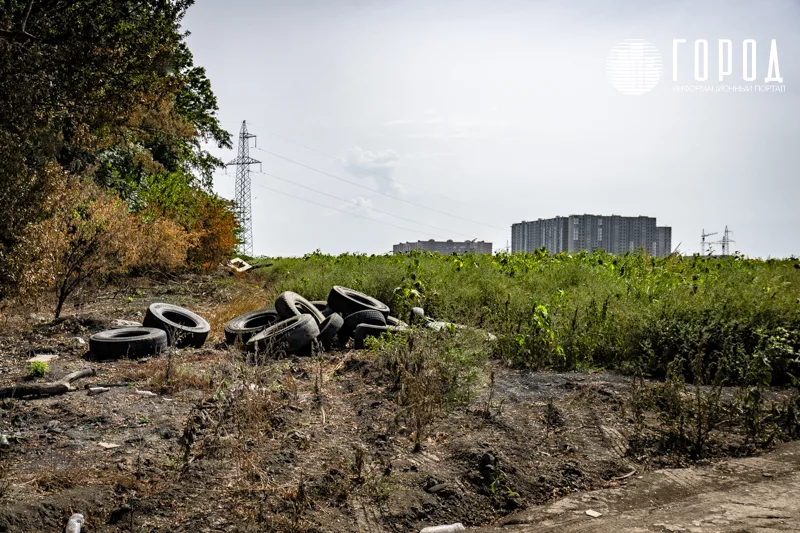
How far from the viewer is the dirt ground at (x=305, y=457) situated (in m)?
3.51

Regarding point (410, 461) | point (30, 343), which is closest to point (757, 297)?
point (410, 461)

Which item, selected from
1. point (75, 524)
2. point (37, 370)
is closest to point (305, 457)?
point (75, 524)

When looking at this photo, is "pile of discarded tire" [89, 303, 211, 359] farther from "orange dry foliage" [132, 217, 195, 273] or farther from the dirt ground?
"orange dry foliage" [132, 217, 195, 273]

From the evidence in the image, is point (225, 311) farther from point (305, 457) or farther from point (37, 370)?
point (305, 457)

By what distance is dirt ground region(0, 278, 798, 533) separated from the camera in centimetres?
351

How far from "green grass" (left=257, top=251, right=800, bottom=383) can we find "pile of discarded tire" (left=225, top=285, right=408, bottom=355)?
0.96 m

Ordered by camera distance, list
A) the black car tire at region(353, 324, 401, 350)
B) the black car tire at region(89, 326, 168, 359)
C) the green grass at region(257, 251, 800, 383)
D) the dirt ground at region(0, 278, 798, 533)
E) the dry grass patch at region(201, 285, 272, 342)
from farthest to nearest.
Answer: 1. the dry grass patch at region(201, 285, 272, 342)
2. the black car tire at region(353, 324, 401, 350)
3. the black car tire at region(89, 326, 168, 359)
4. the green grass at region(257, 251, 800, 383)
5. the dirt ground at region(0, 278, 798, 533)

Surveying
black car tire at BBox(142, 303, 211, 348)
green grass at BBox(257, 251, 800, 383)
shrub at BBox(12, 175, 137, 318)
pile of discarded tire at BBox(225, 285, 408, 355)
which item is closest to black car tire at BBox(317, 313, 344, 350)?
pile of discarded tire at BBox(225, 285, 408, 355)

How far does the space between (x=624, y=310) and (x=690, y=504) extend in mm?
3968

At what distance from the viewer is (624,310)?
743 cm

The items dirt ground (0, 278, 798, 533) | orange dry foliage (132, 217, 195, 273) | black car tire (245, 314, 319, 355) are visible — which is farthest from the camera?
orange dry foliage (132, 217, 195, 273)

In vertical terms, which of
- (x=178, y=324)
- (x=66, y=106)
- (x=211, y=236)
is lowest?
(x=178, y=324)

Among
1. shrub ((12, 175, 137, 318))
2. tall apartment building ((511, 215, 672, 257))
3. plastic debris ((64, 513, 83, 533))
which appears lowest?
plastic debris ((64, 513, 83, 533))

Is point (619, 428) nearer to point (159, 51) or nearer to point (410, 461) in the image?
point (410, 461)
